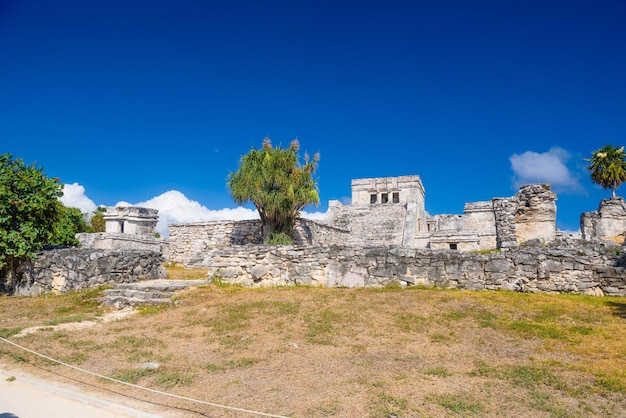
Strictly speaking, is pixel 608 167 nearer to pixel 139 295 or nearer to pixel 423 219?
pixel 423 219

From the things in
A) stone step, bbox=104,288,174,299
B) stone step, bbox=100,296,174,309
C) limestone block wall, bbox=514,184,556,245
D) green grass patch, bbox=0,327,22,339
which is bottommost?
green grass patch, bbox=0,327,22,339

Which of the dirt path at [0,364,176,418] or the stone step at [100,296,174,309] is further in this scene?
the stone step at [100,296,174,309]

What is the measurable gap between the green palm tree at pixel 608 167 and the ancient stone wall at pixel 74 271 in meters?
27.7

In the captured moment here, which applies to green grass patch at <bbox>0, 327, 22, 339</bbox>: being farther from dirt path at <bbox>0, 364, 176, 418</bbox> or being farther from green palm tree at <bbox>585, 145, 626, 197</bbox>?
green palm tree at <bbox>585, 145, 626, 197</bbox>

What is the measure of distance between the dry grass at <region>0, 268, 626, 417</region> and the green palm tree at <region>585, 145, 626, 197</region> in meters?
21.9

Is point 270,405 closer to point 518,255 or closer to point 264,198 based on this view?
point 518,255

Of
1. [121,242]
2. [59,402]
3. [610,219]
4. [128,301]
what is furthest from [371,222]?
[59,402]

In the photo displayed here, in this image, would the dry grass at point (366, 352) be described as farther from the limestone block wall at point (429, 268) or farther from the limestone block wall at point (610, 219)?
the limestone block wall at point (610, 219)

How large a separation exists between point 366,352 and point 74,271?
9907 millimetres

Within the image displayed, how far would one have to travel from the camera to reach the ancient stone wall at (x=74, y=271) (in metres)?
11.9

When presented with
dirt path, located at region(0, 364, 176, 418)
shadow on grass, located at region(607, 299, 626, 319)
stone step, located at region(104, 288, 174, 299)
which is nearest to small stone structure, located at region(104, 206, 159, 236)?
stone step, located at region(104, 288, 174, 299)

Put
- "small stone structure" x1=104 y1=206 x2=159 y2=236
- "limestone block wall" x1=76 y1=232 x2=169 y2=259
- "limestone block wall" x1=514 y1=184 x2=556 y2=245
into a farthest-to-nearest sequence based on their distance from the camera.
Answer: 1. "small stone structure" x1=104 y1=206 x2=159 y2=236
2. "limestone block wall" x1=76 y1=232 x2=169 y2=259
3. "limestone block wall" x1=514 y1=184 x2=556 y2=245

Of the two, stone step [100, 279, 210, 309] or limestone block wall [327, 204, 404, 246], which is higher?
limestone block wall [327, 204, 404, 246]

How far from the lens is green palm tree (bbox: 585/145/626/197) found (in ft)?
83.9
